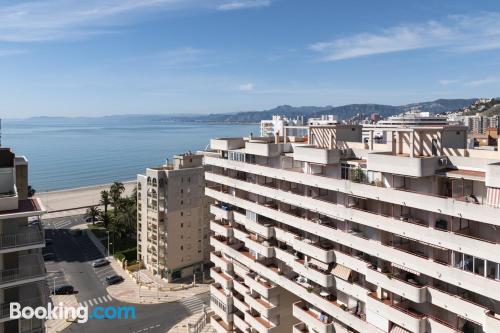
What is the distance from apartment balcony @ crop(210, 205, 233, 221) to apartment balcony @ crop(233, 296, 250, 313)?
8057 mm

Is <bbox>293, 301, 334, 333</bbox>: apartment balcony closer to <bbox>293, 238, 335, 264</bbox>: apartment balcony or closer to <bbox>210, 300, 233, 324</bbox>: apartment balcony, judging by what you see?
<bbox>293, 238, 335, 264</bbox>: apartment balcony

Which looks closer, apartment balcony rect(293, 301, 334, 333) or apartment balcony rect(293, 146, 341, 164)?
apartment balcony rect(293, 146, 341, 164)

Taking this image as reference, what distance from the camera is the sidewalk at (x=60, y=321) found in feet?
170

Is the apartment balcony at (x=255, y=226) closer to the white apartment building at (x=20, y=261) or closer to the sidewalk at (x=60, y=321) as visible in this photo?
the white apartment building at (x=20, y=261)

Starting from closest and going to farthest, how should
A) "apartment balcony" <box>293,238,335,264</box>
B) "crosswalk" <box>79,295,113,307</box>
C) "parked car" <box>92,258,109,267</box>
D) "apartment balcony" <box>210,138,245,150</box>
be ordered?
1. "apartment balcony" <box>293,238,335,264</box>
2. "apartment balcony" <box>210,138,245,150</box>
3. "crosswalk" <box>79,295,113,307</box>
4. "parked car" <box>92,258,109,267</box>

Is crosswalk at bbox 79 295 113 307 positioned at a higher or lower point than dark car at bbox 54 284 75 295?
lower

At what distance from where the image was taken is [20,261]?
23156 mm

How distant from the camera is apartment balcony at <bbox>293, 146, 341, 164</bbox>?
2717 centimetres

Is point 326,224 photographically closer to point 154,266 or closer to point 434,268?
point 434,268

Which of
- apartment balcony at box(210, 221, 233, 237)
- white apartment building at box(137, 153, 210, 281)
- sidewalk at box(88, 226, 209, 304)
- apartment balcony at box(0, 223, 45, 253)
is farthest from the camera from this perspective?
white apartment building at box(137, 153, 210, 281)

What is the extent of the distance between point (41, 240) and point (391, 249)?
19671 millimetres

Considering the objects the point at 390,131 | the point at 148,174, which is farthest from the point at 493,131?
the point at 148,174

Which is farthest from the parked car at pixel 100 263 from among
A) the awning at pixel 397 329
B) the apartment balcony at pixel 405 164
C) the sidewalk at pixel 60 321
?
the apartment balcony at pixel 405 164

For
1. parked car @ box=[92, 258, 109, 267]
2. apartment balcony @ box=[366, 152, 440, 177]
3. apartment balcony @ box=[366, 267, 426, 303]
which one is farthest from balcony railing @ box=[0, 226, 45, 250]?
parked car @ box=[92, 258, 109, 267]
